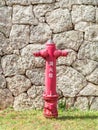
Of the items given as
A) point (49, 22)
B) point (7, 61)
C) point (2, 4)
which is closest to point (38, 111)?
point (7, 61)

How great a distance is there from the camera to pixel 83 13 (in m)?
5.36

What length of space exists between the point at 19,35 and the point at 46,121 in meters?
1.45

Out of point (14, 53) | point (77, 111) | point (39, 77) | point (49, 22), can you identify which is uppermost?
point (49, 22)

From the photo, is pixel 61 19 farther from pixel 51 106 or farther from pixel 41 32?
pixel 51 106

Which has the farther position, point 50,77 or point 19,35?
point 19,35

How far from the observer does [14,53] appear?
543 cm

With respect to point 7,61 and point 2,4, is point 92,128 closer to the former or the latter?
point 7,61

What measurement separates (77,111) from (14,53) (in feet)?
4.32

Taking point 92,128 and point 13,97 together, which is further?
point 13,97

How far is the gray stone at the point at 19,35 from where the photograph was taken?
17.7 ft

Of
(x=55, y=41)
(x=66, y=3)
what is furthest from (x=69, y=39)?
(x=66, y=3)

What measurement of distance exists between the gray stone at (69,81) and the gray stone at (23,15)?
0.86m

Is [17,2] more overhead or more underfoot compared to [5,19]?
more overhead

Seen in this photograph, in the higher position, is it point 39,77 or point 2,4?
point 2,4
